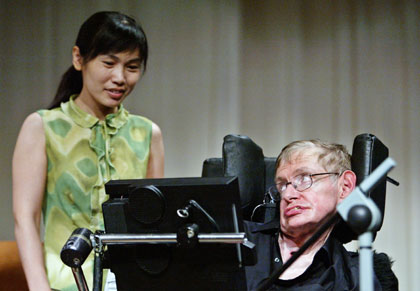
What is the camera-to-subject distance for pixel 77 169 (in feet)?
6.01

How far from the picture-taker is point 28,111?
3.64m

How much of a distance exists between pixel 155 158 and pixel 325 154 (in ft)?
1.93

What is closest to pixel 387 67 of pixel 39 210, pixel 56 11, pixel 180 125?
pixel 180 125

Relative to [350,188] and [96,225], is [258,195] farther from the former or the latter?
[96,225]

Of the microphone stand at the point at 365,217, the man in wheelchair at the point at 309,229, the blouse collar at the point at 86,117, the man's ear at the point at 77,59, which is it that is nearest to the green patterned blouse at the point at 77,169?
the blouse collar at the point at 86,117

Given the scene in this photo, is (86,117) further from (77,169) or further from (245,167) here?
(245,167)

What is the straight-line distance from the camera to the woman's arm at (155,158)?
6.51ft

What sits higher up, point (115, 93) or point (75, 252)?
point (115, 93)

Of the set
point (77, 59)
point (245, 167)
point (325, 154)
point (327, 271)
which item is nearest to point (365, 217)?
point (327, 271)

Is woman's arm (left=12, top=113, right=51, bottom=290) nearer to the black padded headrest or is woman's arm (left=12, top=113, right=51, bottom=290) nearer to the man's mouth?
the black padded headrest

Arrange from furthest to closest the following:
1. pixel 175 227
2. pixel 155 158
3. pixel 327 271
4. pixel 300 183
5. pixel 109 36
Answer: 1. pixel 155 158
2. pixel 109 36
3. pixel 300 183
4. pixel 327 271
5. pixel 175 227

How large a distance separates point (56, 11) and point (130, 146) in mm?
2041

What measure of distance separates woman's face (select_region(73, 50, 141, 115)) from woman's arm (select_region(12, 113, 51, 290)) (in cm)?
20

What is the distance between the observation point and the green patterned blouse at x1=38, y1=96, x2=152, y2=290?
179 cm
